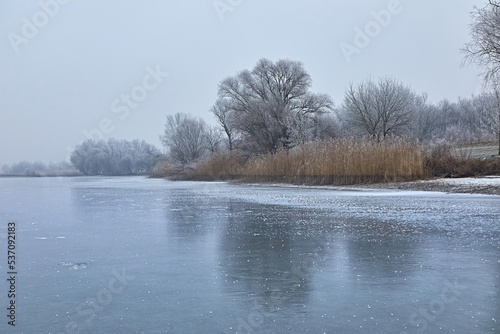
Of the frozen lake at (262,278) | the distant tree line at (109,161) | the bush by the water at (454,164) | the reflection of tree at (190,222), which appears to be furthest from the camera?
the distant tree line at (109,161)

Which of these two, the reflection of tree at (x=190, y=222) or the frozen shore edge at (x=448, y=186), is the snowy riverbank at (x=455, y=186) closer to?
the frozen shore edge at (x=448, y=186)

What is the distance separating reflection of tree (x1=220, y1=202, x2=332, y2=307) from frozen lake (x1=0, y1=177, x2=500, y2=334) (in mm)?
18

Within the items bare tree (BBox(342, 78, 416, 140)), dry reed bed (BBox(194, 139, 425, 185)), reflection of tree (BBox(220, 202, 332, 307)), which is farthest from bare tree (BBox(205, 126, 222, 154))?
reflection of tree (BBox(220, 202, 332, 307))

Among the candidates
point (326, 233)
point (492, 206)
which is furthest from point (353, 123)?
point (326, 233)

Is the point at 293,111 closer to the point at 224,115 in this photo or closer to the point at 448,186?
the point at 224,115

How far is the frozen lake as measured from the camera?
3.33 meters

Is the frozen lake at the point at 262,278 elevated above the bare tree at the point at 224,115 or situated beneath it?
situated beneath

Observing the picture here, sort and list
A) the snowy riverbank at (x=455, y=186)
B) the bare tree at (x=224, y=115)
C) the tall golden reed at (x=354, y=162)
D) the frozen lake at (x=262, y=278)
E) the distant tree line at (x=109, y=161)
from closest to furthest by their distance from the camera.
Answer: the frozen lake at (x=262, y=278)
the snowy riverbank at (x=455, y=186)
the tall golden reed at (x=354, y=162)
the bare tree at (x=224, y=115)
the distant tree line at (x=109, y=161)

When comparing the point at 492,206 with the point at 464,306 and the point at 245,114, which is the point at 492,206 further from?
the point at 245,114

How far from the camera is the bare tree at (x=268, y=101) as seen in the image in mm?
49750

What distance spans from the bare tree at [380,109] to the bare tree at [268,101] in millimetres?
3968

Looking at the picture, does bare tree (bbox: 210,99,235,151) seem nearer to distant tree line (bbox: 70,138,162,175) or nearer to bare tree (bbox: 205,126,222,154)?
bare tree (bbox: 205,126,222,154)

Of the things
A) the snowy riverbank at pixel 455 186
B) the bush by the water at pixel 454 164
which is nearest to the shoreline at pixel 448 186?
the snowy riverbank at pixel 455 186

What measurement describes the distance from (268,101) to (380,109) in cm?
1343
